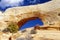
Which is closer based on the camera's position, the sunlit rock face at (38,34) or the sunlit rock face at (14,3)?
the sunlit rock face at (38,34)

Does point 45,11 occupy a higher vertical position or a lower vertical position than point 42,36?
higher

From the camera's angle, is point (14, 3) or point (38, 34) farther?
point (14, 3)

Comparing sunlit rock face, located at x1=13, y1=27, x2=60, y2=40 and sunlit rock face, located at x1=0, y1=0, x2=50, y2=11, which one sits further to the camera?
sunlit rock face, located at x1=0, y1=0, x2=50, y2=11

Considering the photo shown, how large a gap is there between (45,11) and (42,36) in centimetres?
198

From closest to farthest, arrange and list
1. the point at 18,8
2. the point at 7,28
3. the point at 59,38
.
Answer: the point at 59,38, the point at 7,28, the point at 18,8

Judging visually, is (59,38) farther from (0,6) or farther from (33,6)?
(0,6)

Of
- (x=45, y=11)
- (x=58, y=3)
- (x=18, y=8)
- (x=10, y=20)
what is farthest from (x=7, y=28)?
(x=58, y=3)

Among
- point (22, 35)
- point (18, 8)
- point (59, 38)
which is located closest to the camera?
point (59, 38)

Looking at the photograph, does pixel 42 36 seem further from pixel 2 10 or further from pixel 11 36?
pixel 2 10

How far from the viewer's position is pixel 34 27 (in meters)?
9.88

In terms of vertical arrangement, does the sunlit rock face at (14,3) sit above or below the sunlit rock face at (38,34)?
above

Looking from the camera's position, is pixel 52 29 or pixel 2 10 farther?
pixel 2 10

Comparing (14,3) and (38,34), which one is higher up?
(14,3)

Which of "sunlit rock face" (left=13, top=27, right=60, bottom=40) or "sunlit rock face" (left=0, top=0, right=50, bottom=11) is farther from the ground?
"sunlit rock face" (left=0, top=0, right=50, bottom=11)
